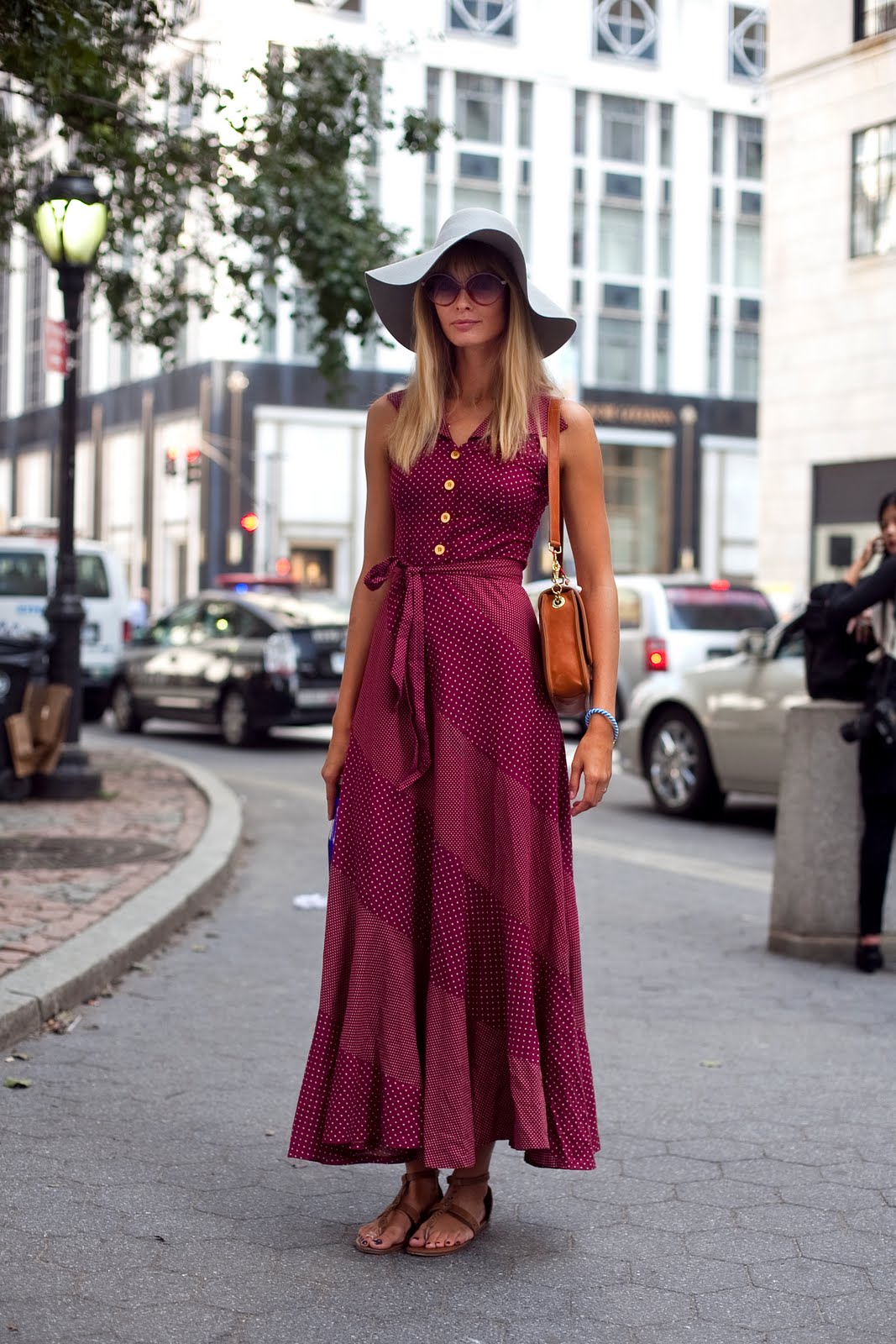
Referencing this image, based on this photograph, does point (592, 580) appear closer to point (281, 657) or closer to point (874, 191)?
point (281, 657)

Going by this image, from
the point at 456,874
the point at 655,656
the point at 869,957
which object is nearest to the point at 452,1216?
the point at 456,874

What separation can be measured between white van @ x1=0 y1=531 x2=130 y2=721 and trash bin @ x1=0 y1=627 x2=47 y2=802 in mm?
7454

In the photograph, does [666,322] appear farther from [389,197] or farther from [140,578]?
[140,578]

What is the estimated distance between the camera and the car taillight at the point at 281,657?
55.8ft

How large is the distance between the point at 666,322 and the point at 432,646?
169 ft

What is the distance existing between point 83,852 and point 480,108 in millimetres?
45945

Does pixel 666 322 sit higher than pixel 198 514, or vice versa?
pixel 666 322

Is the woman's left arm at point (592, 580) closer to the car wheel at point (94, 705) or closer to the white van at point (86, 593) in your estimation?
the white van at point (86, 593)

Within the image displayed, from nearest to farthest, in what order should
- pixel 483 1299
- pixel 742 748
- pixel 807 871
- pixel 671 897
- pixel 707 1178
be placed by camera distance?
pixel 483 1299, pixel 707 1178, pixel 807 871, pixel 671 897, pixel 742 748

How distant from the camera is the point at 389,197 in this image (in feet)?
165

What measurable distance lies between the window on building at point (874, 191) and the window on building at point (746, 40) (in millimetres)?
32203

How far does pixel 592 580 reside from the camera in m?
3.71

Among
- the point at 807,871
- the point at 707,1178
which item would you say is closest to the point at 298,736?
the point at 807,871

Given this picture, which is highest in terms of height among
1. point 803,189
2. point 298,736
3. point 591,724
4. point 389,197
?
point 389,197
